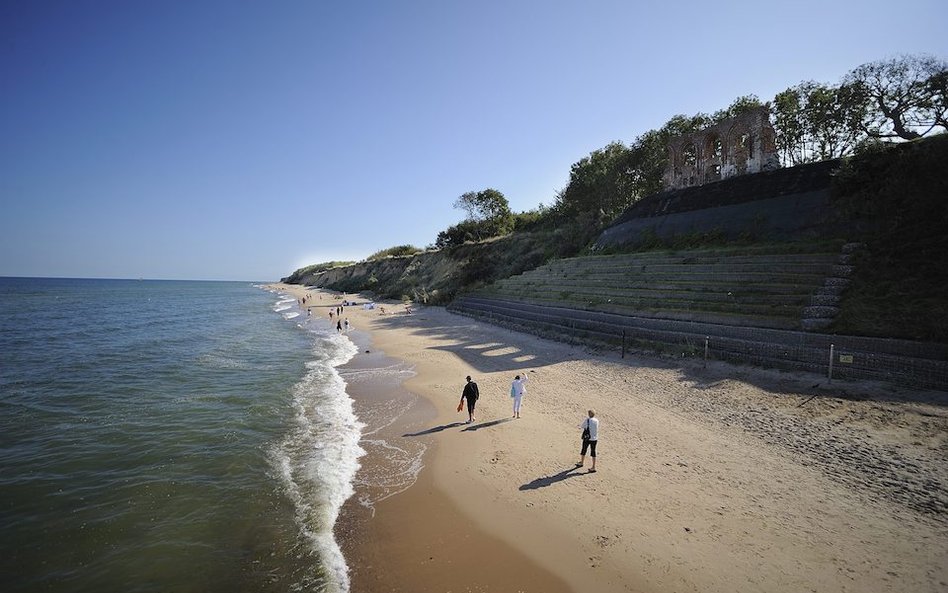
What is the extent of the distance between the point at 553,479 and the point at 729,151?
31.0m

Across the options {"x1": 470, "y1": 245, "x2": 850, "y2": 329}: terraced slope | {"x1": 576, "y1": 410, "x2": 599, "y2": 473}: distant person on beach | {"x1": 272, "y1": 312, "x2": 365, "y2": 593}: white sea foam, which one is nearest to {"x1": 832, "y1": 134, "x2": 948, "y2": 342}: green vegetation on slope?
{"x1": 470, "y1": 245, "x2": 850, "y2": 329}: terraced slope

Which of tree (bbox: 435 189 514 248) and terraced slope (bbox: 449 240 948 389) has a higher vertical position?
tree (bbox: 435 189 514 248)

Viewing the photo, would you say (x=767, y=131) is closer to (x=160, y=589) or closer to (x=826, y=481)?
(x=826, y=481)

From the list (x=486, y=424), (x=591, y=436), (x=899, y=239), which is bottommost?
(x=486, y=424)

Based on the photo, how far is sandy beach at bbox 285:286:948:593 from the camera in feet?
19.6

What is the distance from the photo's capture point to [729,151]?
29.9 metres

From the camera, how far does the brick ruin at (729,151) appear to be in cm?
2798

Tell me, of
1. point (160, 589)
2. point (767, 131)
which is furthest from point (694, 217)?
point (160, 589)

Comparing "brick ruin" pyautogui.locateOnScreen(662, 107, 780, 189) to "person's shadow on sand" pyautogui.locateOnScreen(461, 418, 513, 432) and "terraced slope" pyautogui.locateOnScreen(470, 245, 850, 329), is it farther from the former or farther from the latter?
"person's shadow on sand" pyautogui.locateOnScreen(461, 418, 513, 432)

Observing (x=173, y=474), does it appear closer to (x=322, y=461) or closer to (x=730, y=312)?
(x=322, y=461)

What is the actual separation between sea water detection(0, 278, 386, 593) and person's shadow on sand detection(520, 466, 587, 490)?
308 centimetres

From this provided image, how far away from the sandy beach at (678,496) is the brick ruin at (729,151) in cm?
2157

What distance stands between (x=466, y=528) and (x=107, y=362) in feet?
76.3

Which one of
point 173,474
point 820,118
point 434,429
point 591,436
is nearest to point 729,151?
point 820,118
